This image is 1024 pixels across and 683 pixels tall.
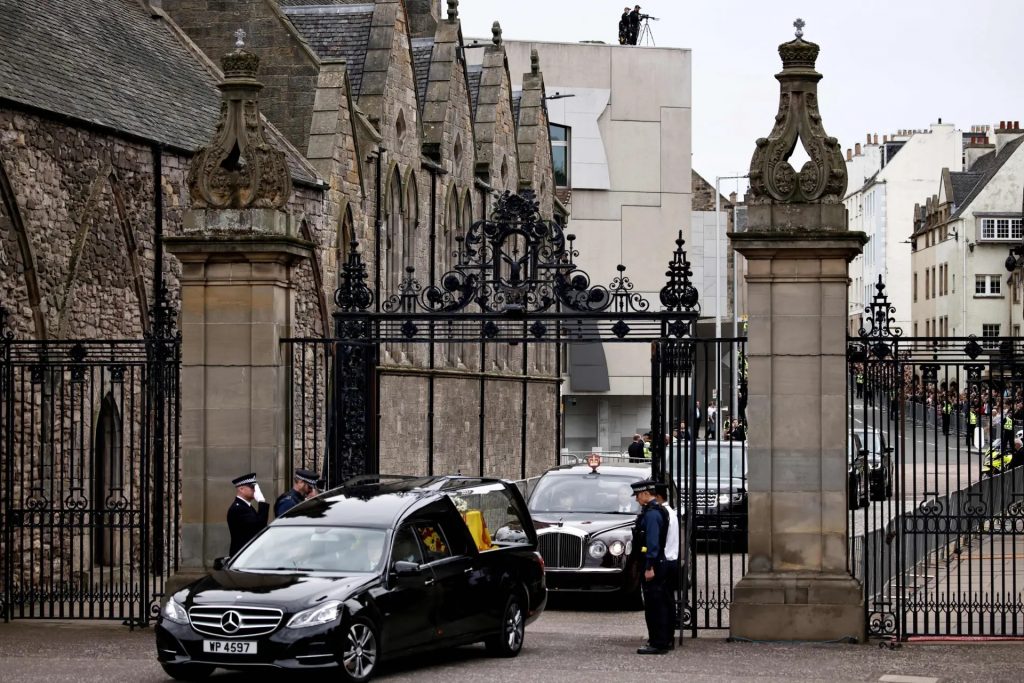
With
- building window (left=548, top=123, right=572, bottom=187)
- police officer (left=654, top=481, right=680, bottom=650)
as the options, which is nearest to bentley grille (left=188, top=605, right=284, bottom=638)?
police officer (left=654, top=481, right=680, bottom=650)

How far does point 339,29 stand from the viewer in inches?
1538

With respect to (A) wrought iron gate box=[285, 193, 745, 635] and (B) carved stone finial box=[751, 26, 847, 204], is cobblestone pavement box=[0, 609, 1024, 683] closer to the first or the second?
(A) wrought iron gate box=[285, 193, 745, 635]

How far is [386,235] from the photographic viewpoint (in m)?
37.2

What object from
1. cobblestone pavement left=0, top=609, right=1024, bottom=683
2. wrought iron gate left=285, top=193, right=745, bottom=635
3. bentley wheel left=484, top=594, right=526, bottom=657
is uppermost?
wrought iron gate left=285, top=193, right=745, bottom=635

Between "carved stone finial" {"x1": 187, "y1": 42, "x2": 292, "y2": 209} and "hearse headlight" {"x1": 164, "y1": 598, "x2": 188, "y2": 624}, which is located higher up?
"carved stone finial" {"x1": 187, "y1": 42, "x2": 292, "y2": 209}

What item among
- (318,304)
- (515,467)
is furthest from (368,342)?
(515,467)

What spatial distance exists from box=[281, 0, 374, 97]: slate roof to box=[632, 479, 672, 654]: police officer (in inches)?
905

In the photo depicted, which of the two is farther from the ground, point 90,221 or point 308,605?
point 90,221

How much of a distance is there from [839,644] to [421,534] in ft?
13.2

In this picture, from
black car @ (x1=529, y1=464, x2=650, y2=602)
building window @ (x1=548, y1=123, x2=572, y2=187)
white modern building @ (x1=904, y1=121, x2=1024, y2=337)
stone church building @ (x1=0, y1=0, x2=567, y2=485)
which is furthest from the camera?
white modern building @ (x1=904, y1=121, x2=1024, y2=337)

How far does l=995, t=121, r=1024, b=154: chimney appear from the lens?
9584 centimetres

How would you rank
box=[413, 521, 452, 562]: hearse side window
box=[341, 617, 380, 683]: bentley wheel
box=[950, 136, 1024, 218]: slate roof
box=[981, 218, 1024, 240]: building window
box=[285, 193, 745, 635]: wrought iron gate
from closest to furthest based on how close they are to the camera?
box=[341, 617, 380, 683]: bentley wheel → box=[413, 521, 452, 562]: hearse side window → box=[285, 193, 745, 635]: wrought iron gate → box=[950, 136, 1024, 218]: slate roof → box=[981, 218, 1024, 240]: building window

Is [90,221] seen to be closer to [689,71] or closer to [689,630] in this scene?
[689,630]

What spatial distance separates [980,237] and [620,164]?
29382mm
